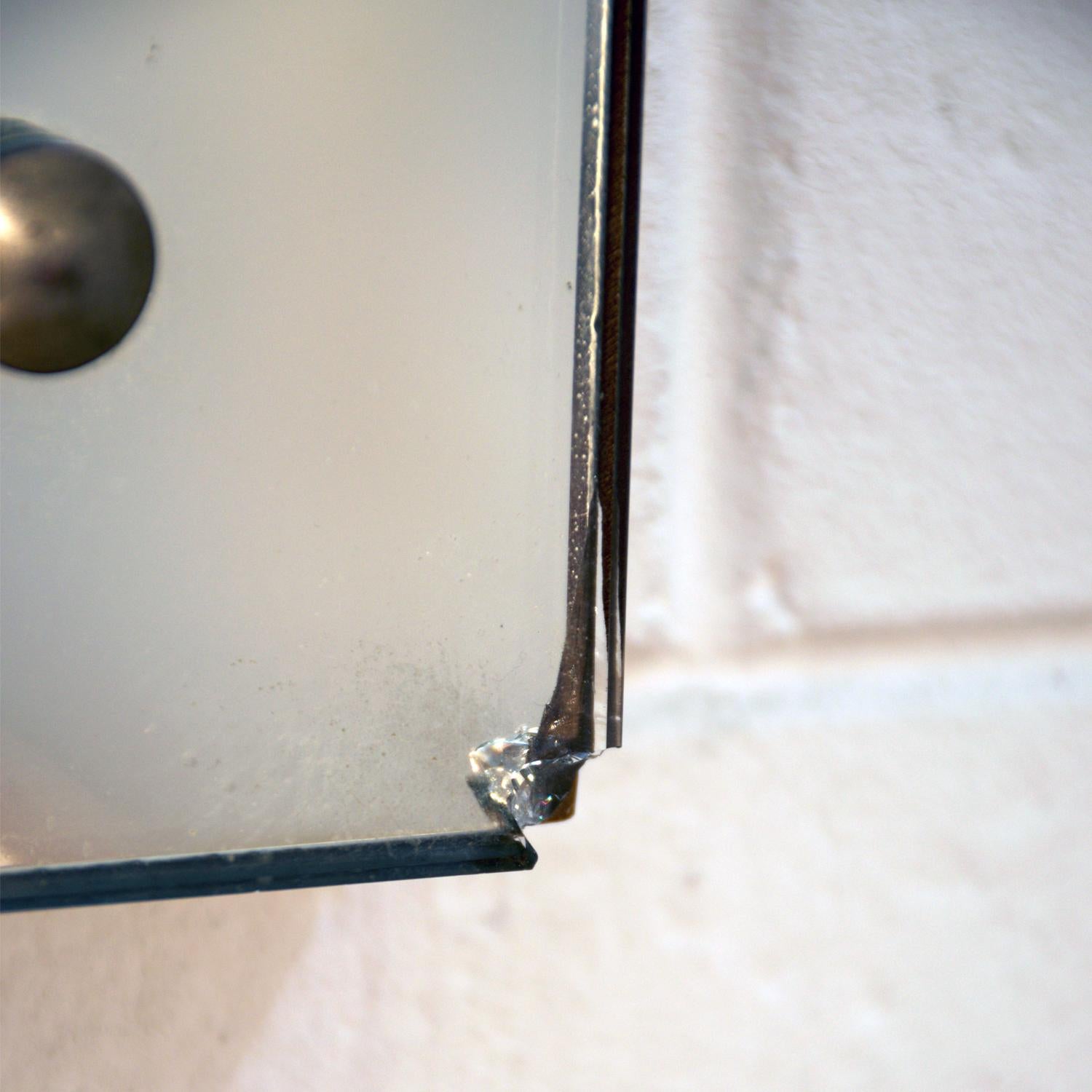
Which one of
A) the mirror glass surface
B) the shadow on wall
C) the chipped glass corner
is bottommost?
the shadow on wall

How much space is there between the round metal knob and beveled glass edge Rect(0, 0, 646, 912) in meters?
0.05

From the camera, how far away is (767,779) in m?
0.13

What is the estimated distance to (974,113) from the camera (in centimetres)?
15

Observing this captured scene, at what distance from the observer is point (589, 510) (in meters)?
0.10

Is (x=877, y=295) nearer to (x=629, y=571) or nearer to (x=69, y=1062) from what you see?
(x=629, y=571)

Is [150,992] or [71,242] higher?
[71,242]

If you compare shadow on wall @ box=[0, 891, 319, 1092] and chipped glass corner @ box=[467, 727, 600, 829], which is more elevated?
chipped glass corner @ box=[467, 727, 600, 829]

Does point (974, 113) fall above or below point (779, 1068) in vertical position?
above

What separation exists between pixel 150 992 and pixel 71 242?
10cm

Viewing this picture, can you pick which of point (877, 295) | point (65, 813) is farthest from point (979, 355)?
point (65, 813)

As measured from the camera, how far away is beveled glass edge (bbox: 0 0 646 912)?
0.10m

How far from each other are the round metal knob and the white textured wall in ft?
0.23

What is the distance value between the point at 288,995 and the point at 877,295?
14 centimetres

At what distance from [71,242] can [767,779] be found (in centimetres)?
12
